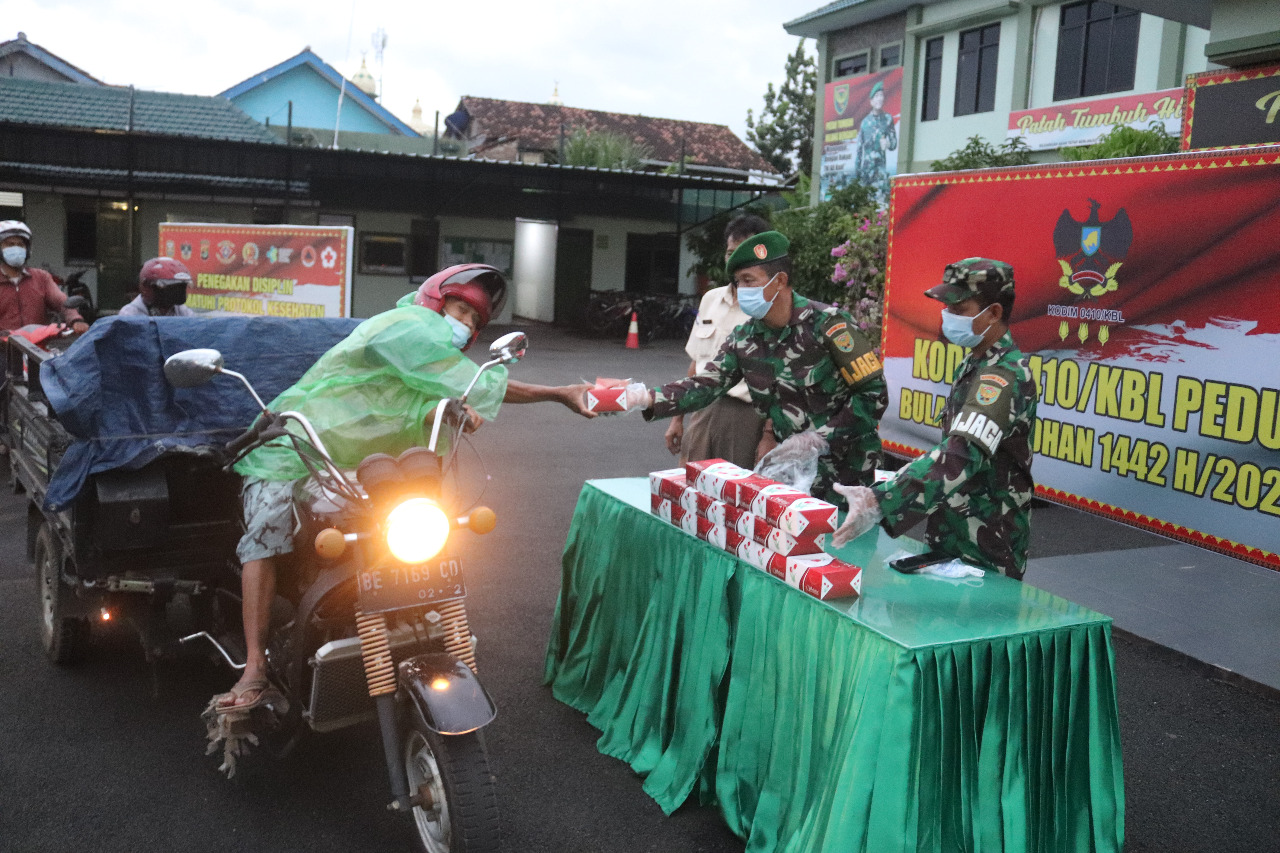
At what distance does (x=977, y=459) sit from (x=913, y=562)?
1.56 ft

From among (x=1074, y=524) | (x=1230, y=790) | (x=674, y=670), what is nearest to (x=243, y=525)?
(x=674, y=670)

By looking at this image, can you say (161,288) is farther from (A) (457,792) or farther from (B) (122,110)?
(B) (122,110)

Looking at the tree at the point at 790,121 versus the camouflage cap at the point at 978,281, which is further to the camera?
the tree at the point at 790,121

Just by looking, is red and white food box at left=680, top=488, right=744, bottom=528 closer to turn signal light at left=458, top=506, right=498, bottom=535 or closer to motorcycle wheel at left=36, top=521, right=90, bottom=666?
turn signal light at left=458, top=506, right=498, bottom=535

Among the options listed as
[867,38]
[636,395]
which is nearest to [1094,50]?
[867,38]

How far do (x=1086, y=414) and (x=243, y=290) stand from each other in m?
8.50

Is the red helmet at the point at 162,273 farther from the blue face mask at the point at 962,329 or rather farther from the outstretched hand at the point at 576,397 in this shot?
the blue face mask at the point at 962,329

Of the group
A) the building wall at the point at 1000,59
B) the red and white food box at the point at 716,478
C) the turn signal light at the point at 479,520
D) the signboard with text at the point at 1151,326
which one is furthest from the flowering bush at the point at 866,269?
the building wall at the point at 1000,59

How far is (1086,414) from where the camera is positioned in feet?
17.3

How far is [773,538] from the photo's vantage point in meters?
3.21

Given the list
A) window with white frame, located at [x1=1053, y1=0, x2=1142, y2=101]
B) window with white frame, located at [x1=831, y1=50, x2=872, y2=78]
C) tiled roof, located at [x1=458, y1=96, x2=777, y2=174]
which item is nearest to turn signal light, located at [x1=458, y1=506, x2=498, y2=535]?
window with white frame, located at [x1=1053, y1=0, x2=1142, y2=101]

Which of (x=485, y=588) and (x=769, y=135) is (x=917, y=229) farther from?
(x=769, y=135)

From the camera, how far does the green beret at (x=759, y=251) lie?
4.09 metres

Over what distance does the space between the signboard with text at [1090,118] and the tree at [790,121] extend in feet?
84.4
